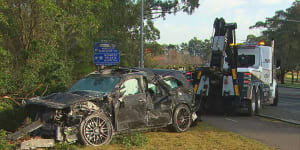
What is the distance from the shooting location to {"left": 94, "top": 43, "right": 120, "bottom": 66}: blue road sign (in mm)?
16625

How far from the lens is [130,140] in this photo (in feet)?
23.9

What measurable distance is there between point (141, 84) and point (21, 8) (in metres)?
5.57

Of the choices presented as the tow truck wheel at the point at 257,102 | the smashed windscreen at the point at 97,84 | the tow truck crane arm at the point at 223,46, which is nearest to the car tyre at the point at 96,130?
the smashed windscreen at the point at 97,84

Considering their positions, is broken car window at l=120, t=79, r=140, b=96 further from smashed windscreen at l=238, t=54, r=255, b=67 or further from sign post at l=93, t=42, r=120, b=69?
sign post at l=93, t=42, r=120, b=69

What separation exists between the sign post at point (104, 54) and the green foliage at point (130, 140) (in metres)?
9.46

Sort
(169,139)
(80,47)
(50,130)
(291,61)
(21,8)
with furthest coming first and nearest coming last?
(291,61) < (80,47) < (21,8) < (169,139) < (50,130)

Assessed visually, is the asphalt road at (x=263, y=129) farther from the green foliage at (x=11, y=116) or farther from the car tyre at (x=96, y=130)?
the green foliage at (x=11, y=116)

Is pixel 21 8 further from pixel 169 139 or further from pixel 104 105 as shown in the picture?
pixel 169 139

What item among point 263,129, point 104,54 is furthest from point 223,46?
point 104,54

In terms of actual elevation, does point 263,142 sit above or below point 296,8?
below

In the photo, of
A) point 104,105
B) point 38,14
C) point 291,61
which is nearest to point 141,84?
point 104,105

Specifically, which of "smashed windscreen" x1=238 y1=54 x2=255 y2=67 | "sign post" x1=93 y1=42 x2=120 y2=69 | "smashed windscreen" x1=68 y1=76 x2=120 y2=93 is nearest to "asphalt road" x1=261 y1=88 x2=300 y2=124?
"smashed windscreen" x1=238 y1=54 x2=255 y2=67

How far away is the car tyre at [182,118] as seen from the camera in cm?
881

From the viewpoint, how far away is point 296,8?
46.9 m
